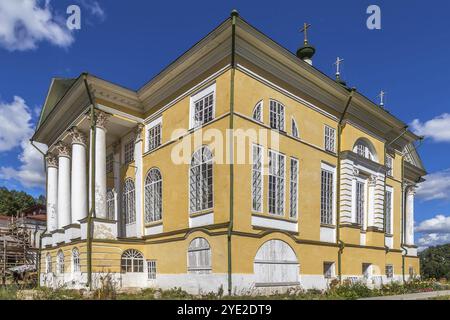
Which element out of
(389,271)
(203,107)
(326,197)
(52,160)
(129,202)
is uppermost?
(203,107)

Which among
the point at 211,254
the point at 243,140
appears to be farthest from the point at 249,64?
the point at 211,254

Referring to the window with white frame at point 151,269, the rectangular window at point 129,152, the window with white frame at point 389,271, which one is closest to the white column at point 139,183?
the rectangular window at point 129,152

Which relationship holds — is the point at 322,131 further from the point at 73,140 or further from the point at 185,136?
the point at 73,140

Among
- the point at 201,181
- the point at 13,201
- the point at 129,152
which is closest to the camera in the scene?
the point at 201,181

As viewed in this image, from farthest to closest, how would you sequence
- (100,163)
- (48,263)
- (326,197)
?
1. (48,263)
2. (326,197)
3. (100,163)

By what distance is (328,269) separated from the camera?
703 inches

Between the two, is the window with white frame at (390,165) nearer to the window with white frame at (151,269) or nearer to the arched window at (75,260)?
the window with white frame at (151,269)

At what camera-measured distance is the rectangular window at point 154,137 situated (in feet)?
61.2

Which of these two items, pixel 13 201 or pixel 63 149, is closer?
pixel 63 149

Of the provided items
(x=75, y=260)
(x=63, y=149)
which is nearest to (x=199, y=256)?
(x=75, y=260)

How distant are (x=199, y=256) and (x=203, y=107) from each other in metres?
5.74

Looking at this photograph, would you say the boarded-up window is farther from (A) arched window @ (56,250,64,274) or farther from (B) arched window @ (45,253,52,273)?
(B) arched window @ (45,253,52,273)

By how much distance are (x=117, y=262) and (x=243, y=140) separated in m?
7.65

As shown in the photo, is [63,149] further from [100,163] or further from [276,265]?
[276,265]
